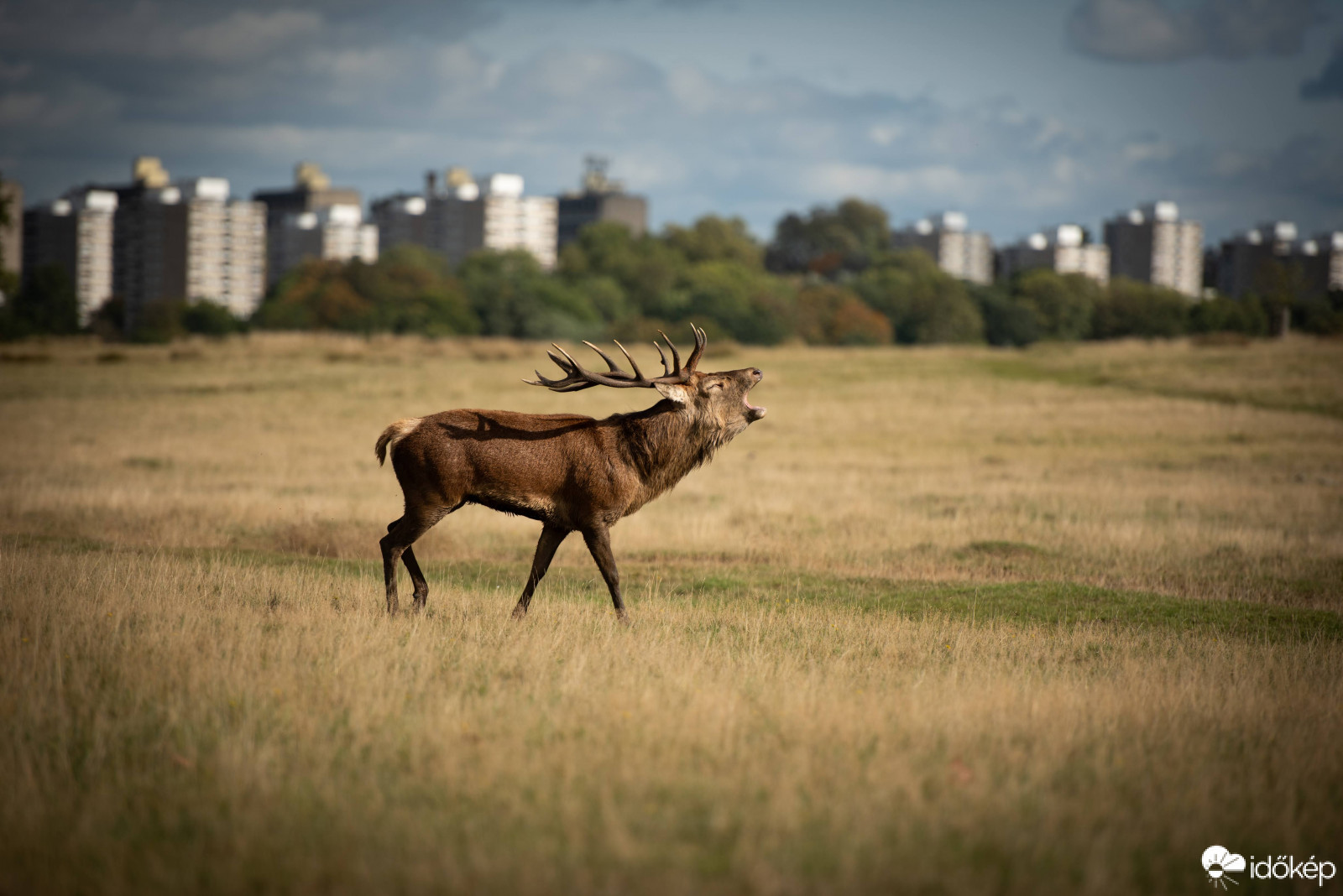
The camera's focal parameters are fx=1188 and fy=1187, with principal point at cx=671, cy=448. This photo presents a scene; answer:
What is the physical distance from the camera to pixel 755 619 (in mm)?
11250

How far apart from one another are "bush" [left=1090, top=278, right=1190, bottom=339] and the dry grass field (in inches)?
4164

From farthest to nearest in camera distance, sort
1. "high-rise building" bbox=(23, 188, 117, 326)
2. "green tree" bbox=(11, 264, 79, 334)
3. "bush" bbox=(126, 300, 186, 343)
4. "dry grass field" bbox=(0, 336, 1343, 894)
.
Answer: "high-rise building" bbox=(23, 188, 117, 326) < "bush" bbox=(126, 300, 186, 343) < "green tree" bbox=(11, 264, 79, 334) < "dry grass field" bbox=(0, 336, 1343, 894)

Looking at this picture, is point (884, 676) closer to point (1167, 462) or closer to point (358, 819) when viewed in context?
point (358, 819)

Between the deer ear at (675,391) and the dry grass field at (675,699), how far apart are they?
6.76 feet

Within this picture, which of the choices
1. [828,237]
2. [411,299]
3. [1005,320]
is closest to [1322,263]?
[828,237]

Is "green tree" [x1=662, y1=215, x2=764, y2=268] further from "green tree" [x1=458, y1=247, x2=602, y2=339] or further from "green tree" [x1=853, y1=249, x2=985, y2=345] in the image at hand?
"green tree" [x1=458, y1=247, x2=602, y2=339]

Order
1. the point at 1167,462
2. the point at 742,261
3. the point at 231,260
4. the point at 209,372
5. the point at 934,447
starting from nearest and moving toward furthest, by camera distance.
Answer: the point at 1167,462 → the point at 934,447 → the point at 209,372 → the point at 742,261 → the point at 231,260

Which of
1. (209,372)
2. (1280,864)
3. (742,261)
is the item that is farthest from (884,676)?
(742,261)

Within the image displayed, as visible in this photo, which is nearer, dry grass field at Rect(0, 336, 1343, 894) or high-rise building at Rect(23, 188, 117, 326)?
dry grass field at Rect(0, 336, 1343, 894)

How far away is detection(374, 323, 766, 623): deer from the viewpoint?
10.7m

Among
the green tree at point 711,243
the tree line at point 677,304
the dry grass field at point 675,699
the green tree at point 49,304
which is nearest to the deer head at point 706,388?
the dry grass field at point 675,699

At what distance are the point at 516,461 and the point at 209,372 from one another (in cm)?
4664

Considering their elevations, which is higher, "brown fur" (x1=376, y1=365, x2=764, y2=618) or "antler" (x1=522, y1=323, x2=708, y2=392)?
"antler" (x1=522, y1=323, x2=708, y2=392)

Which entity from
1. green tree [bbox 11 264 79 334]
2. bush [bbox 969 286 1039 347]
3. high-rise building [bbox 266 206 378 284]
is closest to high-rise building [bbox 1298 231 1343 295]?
bush [bbox 969 286 1039 347]
